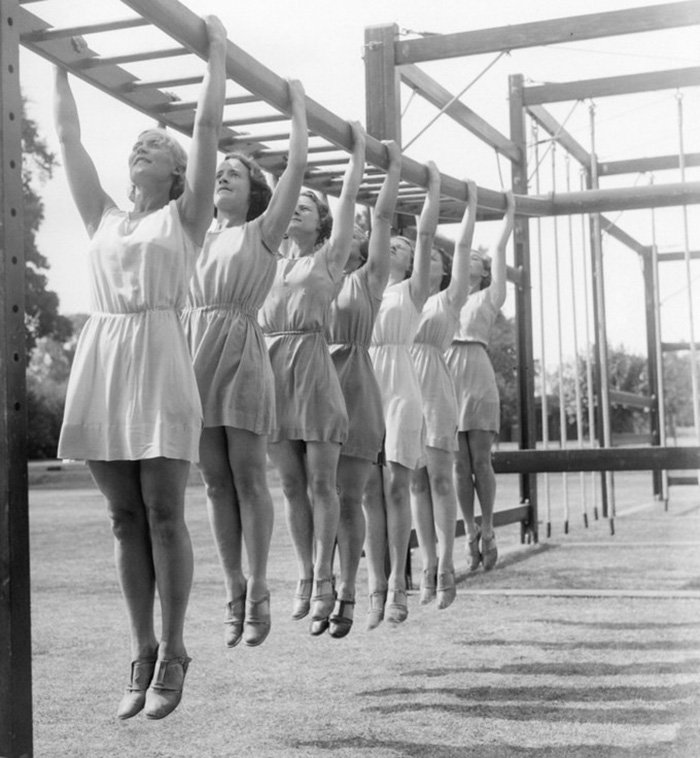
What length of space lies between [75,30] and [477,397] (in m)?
4.23

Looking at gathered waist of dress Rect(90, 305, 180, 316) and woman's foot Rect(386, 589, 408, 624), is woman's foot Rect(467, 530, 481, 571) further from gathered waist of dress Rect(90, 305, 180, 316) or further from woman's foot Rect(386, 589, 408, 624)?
gathered waist of dress Rect(90, 305, 180, 316)

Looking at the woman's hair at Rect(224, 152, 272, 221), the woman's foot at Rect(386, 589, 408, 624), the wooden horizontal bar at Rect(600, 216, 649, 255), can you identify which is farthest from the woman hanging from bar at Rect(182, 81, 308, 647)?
the wooden horizontal bar at Rect(600, 216, 649, 255)

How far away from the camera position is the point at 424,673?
7.52m

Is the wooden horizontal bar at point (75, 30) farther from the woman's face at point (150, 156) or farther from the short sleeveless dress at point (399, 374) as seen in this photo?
the short sleeveless dress at point (399, 374)

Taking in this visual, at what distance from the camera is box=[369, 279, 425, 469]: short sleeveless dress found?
20.6ft

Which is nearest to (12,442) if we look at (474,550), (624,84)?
(474,550)

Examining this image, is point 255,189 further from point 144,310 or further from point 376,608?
point 376,608

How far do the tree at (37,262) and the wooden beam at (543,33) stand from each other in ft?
83.0

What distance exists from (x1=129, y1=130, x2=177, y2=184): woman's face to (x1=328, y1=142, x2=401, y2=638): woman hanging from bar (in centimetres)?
160

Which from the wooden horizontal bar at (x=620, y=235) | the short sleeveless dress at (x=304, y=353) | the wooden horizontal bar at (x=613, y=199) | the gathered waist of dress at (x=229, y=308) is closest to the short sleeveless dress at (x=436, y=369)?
the wooden horizontal bar at (x=613, y=199)

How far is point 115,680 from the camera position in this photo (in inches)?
293

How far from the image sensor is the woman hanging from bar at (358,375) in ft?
18.8

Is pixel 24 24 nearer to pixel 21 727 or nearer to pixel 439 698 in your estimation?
pixel 21 727

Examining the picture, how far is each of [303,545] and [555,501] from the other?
19222mm
